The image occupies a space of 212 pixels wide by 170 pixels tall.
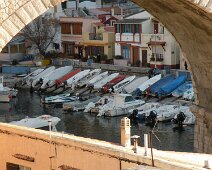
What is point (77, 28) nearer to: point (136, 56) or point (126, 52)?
point (126, 52)

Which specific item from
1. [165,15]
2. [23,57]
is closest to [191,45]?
[165,15]

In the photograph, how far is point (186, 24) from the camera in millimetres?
7066

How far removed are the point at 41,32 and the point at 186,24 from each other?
771 inches

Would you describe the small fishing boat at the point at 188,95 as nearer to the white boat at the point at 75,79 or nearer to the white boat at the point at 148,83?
the white boat at the point at 148,83

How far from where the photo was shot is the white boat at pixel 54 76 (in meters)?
23.3

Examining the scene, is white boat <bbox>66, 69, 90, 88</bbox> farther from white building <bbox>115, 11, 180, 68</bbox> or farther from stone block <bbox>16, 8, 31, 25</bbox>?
stone block <bbox>16, 8, 31, 25</bbox>

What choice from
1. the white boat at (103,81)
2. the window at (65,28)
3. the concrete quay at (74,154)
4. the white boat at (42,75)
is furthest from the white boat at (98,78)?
the concrete quay at (74,154)

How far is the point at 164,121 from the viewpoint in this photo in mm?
17219

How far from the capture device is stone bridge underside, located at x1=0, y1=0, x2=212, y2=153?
4.71 meters

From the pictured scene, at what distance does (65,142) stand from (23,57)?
2172 centimetres

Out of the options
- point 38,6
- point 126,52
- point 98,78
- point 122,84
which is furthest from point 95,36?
point 38,6

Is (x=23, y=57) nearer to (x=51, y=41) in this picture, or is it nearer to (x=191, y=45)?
(x=51, y=41)

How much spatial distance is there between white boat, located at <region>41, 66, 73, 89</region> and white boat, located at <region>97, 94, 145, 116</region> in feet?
14.7

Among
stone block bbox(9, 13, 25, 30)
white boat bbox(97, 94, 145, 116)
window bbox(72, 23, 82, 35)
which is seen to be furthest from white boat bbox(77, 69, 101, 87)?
stone block bbox(9, 13, 25, 30)
